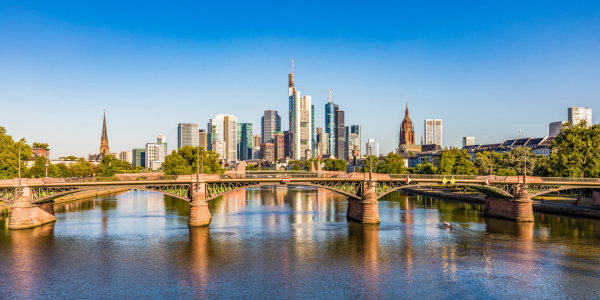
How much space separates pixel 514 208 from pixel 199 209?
5681 centimetres

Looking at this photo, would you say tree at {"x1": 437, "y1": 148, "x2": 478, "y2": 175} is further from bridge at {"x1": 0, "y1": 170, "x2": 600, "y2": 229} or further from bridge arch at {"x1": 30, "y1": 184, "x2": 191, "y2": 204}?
bridge arch at {"x1": 30, "y1": 184, "x2": 191, "y2": 204}

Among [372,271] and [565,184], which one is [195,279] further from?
[565,184]

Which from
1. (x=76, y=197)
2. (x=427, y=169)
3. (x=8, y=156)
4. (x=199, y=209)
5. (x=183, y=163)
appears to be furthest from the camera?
(x=427, y=169)

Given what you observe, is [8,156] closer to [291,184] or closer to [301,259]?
[291,184]

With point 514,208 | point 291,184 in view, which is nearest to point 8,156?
point 291,184

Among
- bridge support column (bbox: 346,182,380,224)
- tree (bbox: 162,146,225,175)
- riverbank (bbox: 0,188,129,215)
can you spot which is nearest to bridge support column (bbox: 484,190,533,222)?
bridge support column (bbox: 346,182,380,224)

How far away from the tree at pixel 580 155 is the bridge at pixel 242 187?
14875 millimetres

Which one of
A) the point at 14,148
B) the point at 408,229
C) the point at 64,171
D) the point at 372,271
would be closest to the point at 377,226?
the point at 408,229

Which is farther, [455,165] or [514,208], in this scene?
[455,165]

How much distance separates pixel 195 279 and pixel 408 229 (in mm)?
39339

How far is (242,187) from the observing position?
74.9 m

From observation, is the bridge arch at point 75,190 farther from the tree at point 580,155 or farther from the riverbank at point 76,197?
A: the tree at point 580,155

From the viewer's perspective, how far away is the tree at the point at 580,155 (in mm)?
97750

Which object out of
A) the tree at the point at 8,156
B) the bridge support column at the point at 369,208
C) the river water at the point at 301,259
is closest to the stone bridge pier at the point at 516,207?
the river water at the point at 301,259
